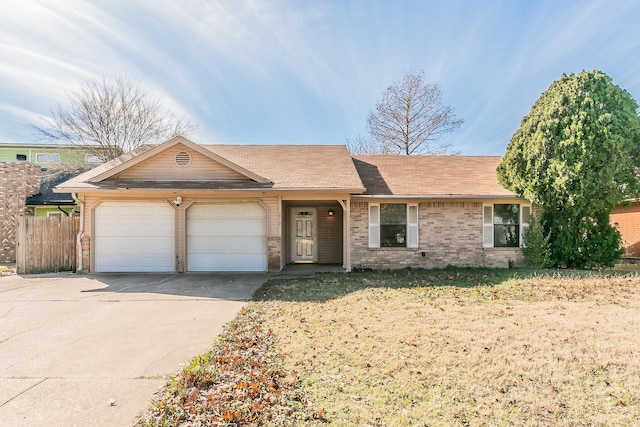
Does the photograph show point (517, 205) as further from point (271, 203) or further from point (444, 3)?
point (271, 203)

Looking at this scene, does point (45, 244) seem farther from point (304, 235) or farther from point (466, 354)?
point (466, 354)

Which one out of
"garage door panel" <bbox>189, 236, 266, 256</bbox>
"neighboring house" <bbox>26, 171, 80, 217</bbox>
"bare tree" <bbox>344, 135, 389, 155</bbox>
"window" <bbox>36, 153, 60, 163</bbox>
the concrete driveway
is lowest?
the concrete driveway

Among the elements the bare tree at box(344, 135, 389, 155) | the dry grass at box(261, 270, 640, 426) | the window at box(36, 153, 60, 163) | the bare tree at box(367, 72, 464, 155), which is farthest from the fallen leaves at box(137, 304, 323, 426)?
the window at box(36, 153, 60, 163)

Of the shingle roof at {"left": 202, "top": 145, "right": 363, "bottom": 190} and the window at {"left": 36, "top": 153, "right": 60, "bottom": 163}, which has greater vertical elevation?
the window at {"left": 36, "top": 153, "right": 60, "bottom": 163}

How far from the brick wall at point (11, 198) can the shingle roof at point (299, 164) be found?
9209 mm

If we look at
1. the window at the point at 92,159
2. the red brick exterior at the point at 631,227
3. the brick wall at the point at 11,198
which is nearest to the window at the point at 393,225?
the red brick exterior at the point at 631,227

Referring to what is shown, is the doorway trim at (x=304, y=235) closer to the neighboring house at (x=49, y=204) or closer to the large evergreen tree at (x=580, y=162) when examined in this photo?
the large evergreen tree at (x=580, y=162)

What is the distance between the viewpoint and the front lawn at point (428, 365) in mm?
2988

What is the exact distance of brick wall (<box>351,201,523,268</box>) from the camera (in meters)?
11.5

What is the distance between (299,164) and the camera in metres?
12.9

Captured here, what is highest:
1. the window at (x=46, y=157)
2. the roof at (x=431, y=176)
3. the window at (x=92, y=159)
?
the window at (x=46, y=157)

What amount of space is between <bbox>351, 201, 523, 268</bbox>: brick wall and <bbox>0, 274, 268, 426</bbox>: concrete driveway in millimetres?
4161

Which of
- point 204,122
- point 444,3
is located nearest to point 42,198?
point 204,122

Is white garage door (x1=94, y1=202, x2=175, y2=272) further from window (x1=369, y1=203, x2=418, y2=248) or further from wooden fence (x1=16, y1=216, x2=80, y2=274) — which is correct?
window (x1=369, y1=203, x2=418, y2=248)
